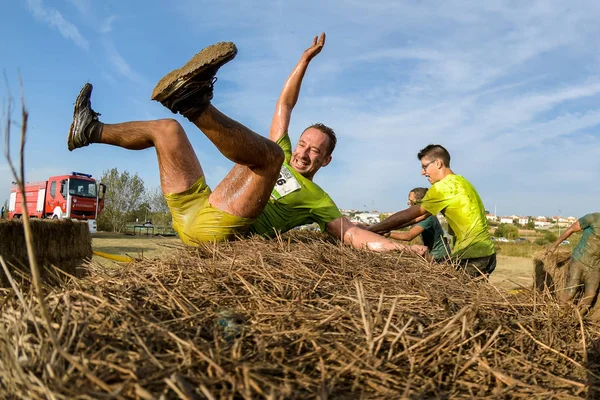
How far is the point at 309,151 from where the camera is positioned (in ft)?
15.0

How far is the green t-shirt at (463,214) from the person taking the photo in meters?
4.77

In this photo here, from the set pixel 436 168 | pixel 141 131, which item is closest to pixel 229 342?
pixel 141 131

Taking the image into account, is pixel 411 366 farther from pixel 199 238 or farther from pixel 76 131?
pixel 76 131

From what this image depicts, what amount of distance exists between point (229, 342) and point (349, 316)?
0.44m

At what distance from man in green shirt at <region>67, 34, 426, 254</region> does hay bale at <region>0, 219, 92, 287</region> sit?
5.57 m

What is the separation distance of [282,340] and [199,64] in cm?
162

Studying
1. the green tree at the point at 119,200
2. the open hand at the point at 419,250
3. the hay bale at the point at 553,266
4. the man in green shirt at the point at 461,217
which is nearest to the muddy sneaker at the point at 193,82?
the open hand at the point at 419,250

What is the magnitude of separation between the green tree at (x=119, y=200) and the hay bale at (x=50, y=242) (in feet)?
93.5

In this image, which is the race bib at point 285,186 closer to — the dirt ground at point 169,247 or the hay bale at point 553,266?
the dirt ground at point 169,247

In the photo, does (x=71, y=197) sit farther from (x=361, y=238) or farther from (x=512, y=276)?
(x=361, y=238)

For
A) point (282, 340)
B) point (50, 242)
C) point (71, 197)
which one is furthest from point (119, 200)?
point (282, 340)

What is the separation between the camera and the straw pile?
1.12 meters

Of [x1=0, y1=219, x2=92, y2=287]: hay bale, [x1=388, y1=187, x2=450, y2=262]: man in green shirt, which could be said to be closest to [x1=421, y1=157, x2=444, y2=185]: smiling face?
[x1=388, y1=187, x2=450, y2=262]: man in green shirt

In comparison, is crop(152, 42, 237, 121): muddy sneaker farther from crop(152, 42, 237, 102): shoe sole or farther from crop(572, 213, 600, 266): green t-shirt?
crop(572, 213, 600, 266): green t-shirt
